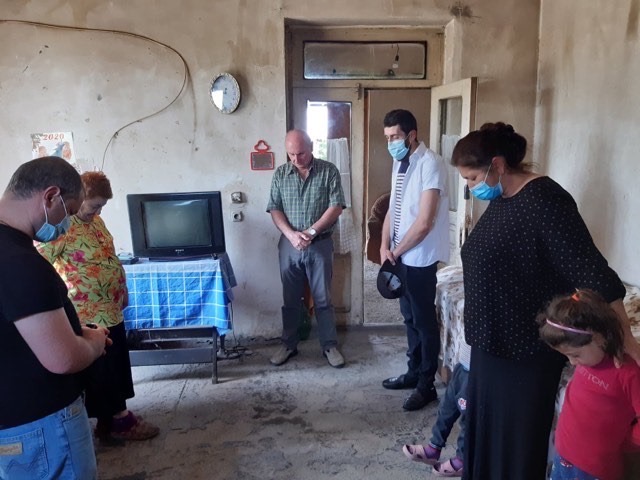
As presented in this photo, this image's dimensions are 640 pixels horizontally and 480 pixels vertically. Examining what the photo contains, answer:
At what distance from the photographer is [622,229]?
260cm

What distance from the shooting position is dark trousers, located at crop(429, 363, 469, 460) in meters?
1.92

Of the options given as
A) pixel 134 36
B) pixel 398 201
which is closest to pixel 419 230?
pixel 398 201

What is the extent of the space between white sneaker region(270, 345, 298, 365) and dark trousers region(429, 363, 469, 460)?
1.28 metres

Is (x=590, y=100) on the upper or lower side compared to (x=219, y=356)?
upper

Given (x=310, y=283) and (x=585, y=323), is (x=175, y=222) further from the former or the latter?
(x=585, y=323)

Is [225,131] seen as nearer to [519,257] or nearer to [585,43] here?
[585,43]

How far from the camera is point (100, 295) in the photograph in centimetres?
217

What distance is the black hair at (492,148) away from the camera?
1.52m

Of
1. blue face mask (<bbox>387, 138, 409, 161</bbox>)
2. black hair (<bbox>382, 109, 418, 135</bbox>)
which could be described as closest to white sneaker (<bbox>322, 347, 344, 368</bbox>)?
blue face mask (<bbox>387, 138, 409, 161</bbox>)

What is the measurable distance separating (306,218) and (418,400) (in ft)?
3.97

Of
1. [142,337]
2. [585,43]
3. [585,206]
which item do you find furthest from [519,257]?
[142,337]

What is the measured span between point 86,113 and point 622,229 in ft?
10.5

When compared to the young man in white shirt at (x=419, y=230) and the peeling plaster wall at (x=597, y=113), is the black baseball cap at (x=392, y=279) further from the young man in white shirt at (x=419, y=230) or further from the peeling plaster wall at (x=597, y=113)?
the peeling plaster wall at (x=597, y=113)

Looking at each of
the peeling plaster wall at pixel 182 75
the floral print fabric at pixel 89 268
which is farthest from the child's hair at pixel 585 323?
the peeling plaster wall at pixel 182 75
